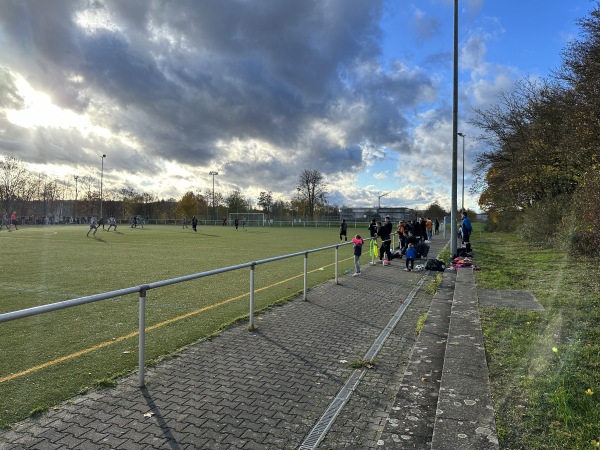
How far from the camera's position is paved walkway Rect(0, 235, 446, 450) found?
10.3ft

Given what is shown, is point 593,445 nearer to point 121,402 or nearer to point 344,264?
point 121,402

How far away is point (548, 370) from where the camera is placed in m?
4.20

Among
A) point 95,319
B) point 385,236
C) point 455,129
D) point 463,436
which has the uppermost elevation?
point 455,129

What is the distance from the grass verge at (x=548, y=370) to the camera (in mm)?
3066

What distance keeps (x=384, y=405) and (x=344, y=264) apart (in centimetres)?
1121

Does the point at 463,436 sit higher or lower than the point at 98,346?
higher

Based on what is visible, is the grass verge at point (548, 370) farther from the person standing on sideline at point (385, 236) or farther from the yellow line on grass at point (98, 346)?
the person standing on sideline at point (385, 236)

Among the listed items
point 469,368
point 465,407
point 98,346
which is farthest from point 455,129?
point 98,346

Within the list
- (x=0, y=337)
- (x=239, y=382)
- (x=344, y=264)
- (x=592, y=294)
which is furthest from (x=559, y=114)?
(x=0, y=337)

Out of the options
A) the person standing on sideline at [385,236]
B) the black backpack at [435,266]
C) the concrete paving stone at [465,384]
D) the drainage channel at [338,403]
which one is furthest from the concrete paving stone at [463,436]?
the person standing on sideline at [385,236]

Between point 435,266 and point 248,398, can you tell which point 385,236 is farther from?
point 248,398

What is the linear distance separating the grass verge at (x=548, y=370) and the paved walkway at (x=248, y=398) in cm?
100

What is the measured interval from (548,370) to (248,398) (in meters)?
2.95

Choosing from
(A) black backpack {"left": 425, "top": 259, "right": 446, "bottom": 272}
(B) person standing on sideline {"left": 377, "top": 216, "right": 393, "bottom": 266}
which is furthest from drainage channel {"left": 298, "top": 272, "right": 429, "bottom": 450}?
(B) person standing on sideline {"left": 377, "top": 216, "right": 393, "bottom": 266}
